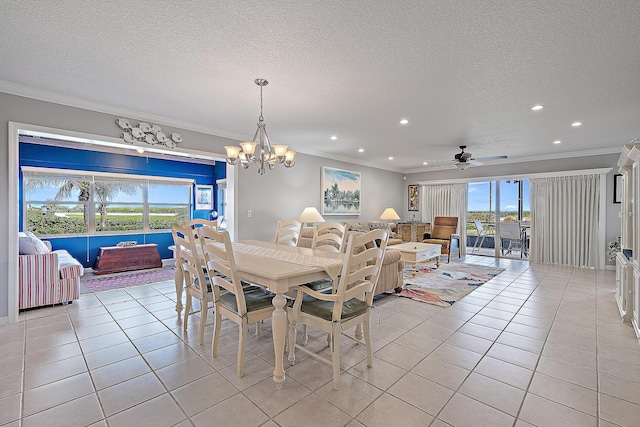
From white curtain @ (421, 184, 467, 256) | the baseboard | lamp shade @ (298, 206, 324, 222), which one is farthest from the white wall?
the baseboard

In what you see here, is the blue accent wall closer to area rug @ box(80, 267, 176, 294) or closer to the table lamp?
area rug @ box(80, 267, 176, 294)

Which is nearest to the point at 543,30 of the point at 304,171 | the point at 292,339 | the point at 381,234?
the point at 381,234

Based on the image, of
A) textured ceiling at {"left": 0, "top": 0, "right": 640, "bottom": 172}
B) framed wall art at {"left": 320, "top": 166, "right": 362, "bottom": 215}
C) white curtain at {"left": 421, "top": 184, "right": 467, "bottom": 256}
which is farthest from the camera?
white curtain at {"left": 421, "top": 184, "right": 467, "bottom": 256}

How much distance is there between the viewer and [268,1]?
5.72ft

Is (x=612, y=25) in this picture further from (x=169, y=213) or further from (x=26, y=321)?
(x=169, y=213)

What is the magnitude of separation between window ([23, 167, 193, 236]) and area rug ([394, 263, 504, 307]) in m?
5.48

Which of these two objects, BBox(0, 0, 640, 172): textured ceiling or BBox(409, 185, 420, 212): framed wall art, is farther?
BBox(409, 185, 420, 212): framed wall art

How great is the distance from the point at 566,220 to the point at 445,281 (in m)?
3.67

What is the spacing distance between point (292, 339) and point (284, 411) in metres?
0.56

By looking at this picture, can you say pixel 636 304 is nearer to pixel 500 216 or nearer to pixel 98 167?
pixel 500 216

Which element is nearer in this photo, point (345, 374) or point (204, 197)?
point (345, 374)

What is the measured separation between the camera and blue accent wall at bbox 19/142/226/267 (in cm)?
523

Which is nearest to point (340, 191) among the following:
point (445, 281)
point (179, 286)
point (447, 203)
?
point (445, 281)

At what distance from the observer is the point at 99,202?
5898mm
